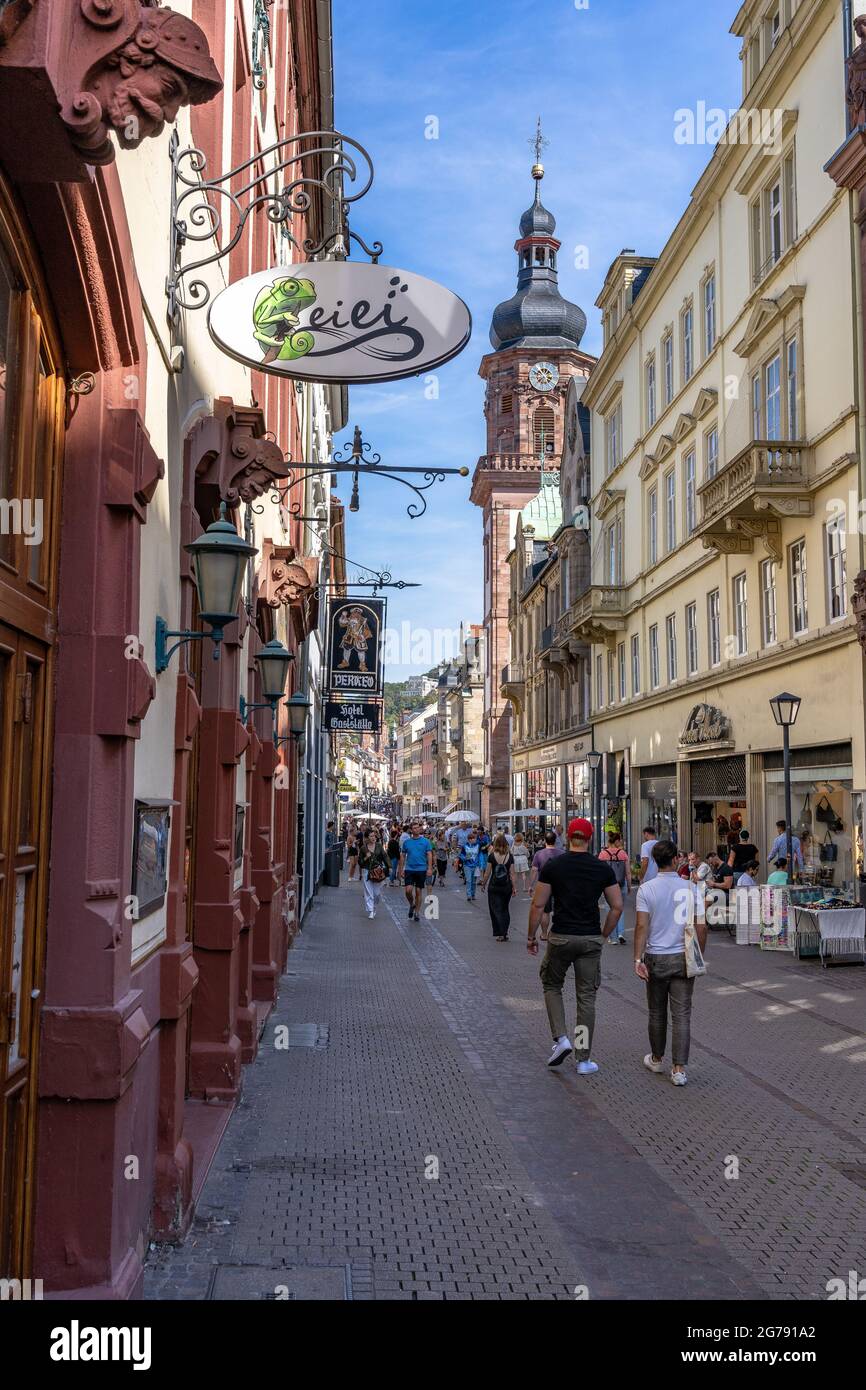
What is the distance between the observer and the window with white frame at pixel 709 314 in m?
29.7

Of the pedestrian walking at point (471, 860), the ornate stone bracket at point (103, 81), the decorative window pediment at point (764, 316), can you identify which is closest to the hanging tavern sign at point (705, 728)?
the pedestrian walking at point (471, 860)

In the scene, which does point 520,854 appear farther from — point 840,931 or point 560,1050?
point 560,1050

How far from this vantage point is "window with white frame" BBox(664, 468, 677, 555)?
33656 millimetres

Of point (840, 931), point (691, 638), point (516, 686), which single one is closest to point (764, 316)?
point (691, 638)

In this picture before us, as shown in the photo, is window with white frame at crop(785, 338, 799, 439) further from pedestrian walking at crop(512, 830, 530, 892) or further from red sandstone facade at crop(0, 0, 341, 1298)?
red sandstone facade at crop(0, 0, 341, 1298)

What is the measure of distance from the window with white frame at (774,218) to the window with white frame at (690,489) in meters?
6.27

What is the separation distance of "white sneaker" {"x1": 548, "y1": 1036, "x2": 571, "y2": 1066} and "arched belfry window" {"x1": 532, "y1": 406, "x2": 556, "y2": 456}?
6730 cm

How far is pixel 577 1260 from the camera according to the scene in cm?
570

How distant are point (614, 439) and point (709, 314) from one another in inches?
475

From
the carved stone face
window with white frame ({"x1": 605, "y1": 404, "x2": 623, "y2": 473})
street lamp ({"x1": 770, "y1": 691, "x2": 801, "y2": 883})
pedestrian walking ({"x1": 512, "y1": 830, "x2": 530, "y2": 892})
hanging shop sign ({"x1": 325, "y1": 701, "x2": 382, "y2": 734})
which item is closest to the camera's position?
the carved stone face

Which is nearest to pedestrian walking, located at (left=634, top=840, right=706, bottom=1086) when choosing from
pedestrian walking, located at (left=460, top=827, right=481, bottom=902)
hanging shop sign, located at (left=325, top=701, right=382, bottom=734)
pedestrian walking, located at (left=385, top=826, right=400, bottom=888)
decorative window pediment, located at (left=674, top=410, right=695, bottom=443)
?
hanging shop sign, located at (left=325, top=701, right=382, bottom=734)

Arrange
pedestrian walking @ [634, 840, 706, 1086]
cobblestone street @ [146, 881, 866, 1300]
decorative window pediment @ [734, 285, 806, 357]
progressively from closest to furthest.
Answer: cobblestone street @ [146, 881, 866, 1300], pedestrian walking @ [634, 840, 706, 1086], decorative window pediment @ [734, 285, 806, 357]

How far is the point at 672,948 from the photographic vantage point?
9.42 m

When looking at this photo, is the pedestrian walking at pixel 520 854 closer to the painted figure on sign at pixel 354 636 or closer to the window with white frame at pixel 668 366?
the painted figure on sign at pixel 354 636
